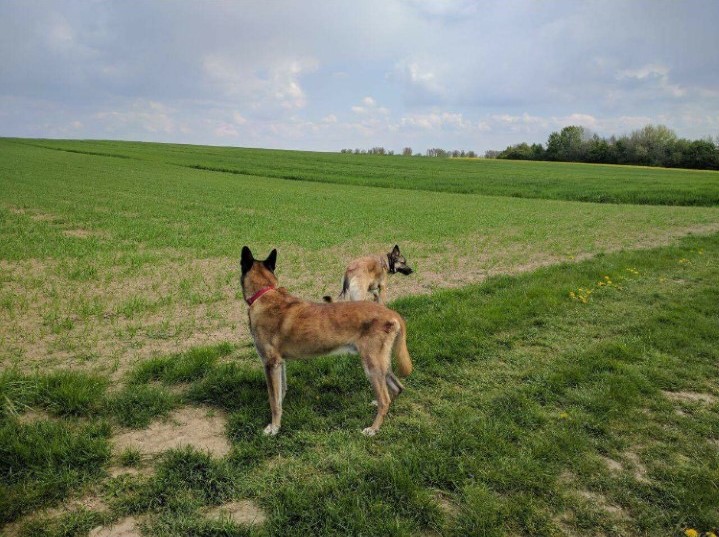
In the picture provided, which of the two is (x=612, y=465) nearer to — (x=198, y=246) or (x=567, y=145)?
(x=198, y=246)

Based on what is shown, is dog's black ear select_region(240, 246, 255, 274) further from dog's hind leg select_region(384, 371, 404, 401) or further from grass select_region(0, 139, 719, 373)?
grass select_region(0, 139, 719, 373)

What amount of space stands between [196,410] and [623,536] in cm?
449

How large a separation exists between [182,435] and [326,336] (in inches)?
74.6

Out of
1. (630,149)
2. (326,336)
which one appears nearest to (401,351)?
(326,336)

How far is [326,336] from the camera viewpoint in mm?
4914

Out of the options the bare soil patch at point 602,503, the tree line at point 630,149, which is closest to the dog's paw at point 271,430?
the bare soil patch at point 602,503

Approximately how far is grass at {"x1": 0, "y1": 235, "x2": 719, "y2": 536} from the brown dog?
532mm

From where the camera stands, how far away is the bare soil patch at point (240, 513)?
3.65m

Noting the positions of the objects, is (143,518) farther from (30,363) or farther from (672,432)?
(672,432)

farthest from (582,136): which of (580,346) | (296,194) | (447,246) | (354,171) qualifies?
(580,346)

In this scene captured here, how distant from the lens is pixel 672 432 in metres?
4.92

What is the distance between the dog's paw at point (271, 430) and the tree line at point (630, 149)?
99516 mm

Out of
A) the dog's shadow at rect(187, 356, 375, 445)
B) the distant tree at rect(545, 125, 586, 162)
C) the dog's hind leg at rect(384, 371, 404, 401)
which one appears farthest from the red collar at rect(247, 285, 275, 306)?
the distant tree at rect(545, 125, 586, 162)

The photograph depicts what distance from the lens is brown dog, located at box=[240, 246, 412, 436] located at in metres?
4.86
